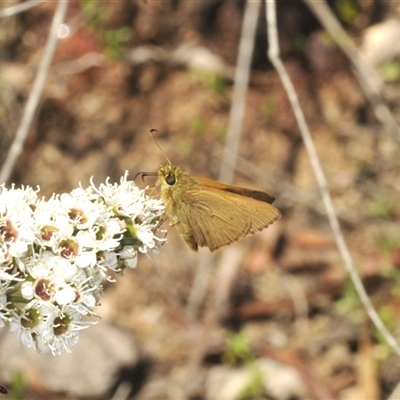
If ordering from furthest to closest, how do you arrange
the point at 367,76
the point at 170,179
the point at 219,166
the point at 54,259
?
the point at 219,166
the point at 367,76
the point at 170,179
the point at 54,259

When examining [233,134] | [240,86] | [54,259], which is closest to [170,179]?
[54,259]

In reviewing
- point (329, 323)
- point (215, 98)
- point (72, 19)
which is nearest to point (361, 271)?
point (329, 323)

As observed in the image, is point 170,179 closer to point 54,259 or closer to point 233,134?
point 54,259

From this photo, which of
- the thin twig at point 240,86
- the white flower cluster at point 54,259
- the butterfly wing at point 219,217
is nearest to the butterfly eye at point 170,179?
the butterfly wing at point 219,217

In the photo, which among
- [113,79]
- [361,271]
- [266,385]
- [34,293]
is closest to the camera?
[34,293]

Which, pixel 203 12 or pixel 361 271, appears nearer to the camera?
pixel 361 271

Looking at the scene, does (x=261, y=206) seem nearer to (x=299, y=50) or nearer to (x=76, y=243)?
(x=76, y=243)

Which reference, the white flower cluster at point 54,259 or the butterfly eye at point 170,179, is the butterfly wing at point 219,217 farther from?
the white flower cluster at point 54,259
